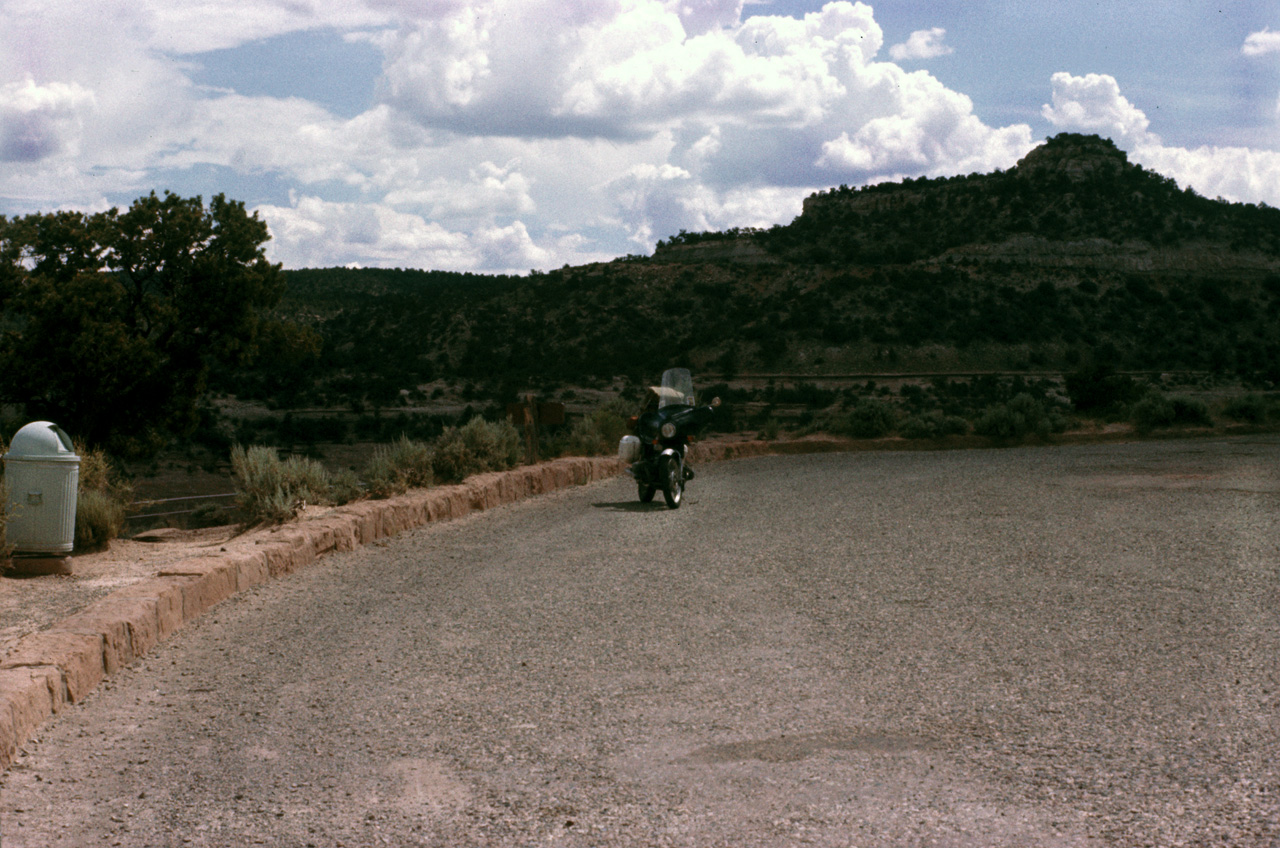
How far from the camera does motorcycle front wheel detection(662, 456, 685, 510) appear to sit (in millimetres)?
12188

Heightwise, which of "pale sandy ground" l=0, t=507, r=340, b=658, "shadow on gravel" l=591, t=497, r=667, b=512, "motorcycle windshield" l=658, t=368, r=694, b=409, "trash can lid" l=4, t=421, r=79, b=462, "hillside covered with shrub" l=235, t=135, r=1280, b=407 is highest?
"hillside covered with shrub" l=235, t=135, r=1280, b=407

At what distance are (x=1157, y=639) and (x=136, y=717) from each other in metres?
5.30

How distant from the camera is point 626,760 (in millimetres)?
4184

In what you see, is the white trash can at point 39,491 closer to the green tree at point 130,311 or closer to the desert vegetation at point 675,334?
the desert vegetation at point 675,334

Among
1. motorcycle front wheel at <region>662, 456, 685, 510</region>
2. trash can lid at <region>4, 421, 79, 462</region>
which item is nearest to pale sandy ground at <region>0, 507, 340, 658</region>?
trash can lid at <region>4, 421, 79, 462</region>

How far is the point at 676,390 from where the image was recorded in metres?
13.1

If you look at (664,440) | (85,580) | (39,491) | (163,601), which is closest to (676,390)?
(664,440)

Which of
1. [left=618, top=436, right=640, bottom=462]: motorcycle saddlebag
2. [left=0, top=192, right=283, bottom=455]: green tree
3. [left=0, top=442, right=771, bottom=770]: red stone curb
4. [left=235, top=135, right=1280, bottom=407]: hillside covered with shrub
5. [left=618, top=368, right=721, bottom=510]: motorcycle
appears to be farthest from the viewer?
[left=235, top=135, right=1280, bottom=407]: hillside covered with shrub

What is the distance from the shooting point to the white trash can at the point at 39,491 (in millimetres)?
7836

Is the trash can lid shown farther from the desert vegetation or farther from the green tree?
the green tree

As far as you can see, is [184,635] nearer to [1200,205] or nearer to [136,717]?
[136,717]

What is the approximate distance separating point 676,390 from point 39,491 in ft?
23.7

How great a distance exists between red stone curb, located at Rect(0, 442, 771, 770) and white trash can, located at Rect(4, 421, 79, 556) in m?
1.13

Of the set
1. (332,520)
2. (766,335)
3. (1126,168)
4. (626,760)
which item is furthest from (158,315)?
(1126,168)
